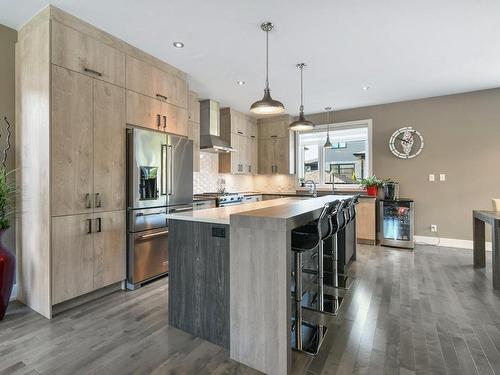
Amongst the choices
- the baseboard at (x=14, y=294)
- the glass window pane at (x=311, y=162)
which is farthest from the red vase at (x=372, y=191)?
the baseboard at (x=14, y=294)

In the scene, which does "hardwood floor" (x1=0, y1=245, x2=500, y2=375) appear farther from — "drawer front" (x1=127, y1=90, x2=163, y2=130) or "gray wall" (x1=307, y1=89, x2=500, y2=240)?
"gray wall" (x1=307, y1=89, x2=500, y2=240)

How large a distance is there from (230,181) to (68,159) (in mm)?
4001

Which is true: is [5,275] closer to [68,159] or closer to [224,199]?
[68,159]

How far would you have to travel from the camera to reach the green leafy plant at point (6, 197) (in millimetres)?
2385

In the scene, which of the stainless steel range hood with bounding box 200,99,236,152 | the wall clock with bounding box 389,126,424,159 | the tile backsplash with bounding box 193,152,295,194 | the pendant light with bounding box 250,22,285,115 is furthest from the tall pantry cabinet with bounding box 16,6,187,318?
the wall clock with bounding box 389,126,424,159

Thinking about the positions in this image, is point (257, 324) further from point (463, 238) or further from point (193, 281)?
point (463, 238)

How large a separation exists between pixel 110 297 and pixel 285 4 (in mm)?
3339

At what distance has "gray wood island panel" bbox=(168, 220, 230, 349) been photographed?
1.96 meters

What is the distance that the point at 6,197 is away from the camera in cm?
242

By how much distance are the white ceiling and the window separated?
1489 millimetres

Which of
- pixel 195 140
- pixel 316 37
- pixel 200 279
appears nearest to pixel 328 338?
pixel 200 279

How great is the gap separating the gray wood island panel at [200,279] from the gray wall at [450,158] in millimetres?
4711

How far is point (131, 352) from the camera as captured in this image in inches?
75.3

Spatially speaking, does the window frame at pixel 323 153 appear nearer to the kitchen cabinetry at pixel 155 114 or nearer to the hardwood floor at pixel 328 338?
the hardwood floor at pixel 328 338
